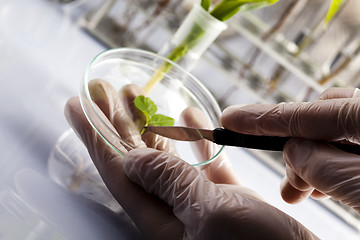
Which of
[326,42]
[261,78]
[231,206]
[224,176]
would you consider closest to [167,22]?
[261,78]

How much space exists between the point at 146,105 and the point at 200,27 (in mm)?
254

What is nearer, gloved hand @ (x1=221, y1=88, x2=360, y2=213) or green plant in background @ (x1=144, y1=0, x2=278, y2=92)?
gloved hand @ (x1=221, y1=88, x2=360, y2=213)

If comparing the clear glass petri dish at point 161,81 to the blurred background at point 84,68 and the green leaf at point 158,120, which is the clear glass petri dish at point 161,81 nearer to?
the green leaf at point 158,120

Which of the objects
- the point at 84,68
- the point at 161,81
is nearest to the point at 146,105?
the point at 161,81

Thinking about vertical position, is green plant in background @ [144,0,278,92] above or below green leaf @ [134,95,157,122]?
above

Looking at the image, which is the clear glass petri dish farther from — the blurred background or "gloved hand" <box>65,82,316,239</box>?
the blurred background

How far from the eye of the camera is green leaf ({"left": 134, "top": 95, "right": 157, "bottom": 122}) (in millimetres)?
787

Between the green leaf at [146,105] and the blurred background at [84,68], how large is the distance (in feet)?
0.61

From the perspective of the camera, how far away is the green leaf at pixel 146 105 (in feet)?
2.58

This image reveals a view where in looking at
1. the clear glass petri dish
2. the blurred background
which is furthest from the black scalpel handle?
the blurred background

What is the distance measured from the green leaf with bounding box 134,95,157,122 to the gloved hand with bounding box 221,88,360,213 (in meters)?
0.17

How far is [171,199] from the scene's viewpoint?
67 cm

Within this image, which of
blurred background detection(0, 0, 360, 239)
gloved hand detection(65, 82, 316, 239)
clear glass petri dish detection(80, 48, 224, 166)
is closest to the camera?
gloved hand detection(65, 82, 316, 239)

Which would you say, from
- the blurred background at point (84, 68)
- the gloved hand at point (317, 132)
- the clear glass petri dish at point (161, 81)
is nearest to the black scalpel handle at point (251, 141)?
the gloved hand at point (317, 132)
